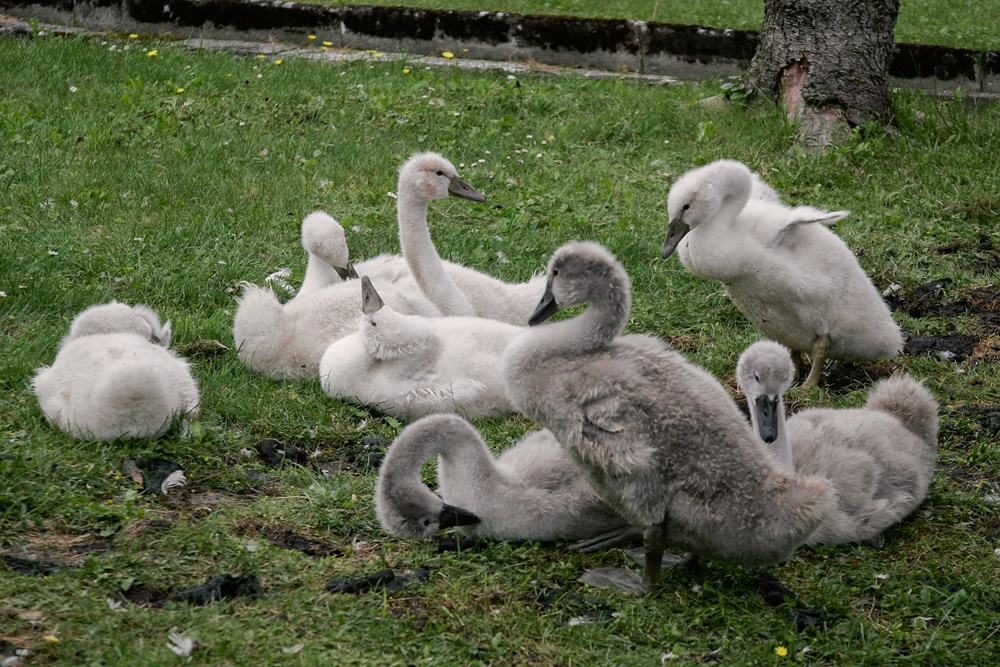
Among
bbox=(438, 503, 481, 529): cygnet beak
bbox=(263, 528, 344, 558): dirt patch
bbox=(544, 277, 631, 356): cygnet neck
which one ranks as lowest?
bbox=(263, 528, 344, 558): dirt patch

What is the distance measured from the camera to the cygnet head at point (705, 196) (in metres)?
5.12

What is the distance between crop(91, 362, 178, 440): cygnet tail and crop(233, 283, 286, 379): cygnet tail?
91 cm

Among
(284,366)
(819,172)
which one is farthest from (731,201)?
(819,172)

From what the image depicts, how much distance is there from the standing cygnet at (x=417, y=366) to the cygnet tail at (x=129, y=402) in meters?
0.92

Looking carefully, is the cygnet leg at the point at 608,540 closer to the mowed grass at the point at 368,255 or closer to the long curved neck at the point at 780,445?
the mowed grass at the point at 368,255

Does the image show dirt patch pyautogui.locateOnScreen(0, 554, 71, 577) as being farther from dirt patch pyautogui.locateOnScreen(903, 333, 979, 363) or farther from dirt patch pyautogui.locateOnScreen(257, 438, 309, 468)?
dirt patch pyautogui.locateOnScreen(903, 333, 979, 363)

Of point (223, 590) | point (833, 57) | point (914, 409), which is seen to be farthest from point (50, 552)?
point (833, 57)

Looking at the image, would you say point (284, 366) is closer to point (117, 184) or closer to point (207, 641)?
point (207, 641)

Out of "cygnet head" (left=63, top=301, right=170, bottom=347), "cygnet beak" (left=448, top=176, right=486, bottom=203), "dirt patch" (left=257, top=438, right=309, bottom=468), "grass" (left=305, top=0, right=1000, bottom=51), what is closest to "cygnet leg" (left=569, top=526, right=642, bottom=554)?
Answer: "dirt patch" (left=257, top=438, right=309, bottom=468)

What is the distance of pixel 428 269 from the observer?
5.66 m

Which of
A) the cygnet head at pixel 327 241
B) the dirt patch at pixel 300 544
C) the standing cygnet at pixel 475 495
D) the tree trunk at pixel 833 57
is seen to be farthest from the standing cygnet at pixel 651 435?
the tree trunk at pixel 833 57

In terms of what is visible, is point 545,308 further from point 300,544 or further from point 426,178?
point 426,178

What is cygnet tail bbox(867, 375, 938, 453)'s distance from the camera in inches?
168

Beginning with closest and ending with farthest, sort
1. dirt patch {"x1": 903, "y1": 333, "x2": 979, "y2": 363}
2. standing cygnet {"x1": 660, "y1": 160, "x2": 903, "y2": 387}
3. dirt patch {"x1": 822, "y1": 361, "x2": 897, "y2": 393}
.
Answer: standing cygnet {"x1": 660, "y1": 160, "x2": 903, "y2": 387} < dirt patch {"x1": 822, "y1": 361, "x2": 897, "y2": 393} < dirt patch {"x1": 903, "y1": 333, "x2": 979, "y2": 363}
